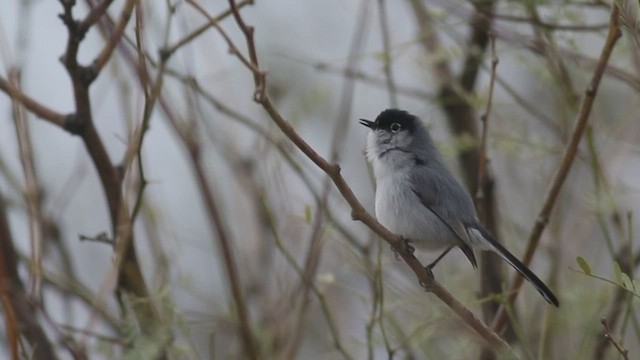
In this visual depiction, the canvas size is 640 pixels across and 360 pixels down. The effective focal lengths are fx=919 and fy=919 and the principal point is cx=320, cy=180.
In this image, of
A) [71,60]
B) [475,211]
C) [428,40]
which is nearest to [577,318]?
[475,211]

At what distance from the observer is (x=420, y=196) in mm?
3051

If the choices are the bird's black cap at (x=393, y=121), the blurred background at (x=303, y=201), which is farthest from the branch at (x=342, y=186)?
the bird's black cap at (x=393, y=121)

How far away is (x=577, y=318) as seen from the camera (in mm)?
2838

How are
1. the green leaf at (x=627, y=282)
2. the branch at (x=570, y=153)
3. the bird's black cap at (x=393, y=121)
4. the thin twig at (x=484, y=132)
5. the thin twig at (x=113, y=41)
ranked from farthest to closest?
the bird's black cap at (x=393, y=121), the thin twig at (x=484, y=132), the branch at (x=570, y=153), the thin twig at (x=113, y=41), the green leaf at (x=627, y=282)

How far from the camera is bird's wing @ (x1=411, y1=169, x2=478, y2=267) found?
291cm

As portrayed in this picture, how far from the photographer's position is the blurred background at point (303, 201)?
2336 millimetres

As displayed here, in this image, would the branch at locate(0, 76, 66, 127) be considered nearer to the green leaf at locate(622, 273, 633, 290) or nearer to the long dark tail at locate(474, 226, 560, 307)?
the long dark tail at locate(474, 226, 560, 307)

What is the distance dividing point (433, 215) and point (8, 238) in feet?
4.33

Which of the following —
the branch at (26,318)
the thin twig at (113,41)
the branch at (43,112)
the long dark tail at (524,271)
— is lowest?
the branch at (26,318)

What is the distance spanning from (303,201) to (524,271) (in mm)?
874

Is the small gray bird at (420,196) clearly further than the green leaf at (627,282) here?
Yes

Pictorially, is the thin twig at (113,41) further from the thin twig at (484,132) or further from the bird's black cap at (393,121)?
the bird's black cap at (393,121)

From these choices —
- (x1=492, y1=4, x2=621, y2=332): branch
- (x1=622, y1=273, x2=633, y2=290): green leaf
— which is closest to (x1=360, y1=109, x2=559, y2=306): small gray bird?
(x1=492, y1=4, x2=621, y2=332): branch

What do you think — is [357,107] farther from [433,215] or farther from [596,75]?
[596,75]
